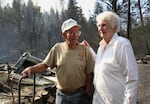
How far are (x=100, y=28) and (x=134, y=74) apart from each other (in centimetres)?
57

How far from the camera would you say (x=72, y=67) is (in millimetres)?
3852

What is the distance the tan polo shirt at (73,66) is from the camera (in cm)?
385

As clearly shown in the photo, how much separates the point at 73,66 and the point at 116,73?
63 cm

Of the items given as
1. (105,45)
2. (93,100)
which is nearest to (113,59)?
(105,45)

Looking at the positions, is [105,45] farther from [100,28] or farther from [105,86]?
[105,86]

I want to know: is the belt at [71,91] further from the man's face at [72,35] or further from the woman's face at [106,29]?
the woman's face at [106,29]

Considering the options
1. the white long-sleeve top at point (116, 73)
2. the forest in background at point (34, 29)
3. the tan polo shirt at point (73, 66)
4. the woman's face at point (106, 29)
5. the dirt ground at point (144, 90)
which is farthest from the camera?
the forest in background at point (34, 29)

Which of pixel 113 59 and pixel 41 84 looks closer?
pixel 113 59

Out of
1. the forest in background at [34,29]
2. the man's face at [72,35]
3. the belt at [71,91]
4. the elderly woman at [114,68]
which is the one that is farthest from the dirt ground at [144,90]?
the forest in background at [34,29]

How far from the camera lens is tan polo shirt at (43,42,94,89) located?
12.6ft

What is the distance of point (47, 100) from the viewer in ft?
31.2

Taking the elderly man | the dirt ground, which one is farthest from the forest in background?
the elderly man

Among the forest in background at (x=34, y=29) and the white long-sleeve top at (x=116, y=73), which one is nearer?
the white long-sleeve top at (x=116, y=73)

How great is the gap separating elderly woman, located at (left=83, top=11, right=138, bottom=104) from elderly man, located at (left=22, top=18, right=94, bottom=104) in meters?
0.31
